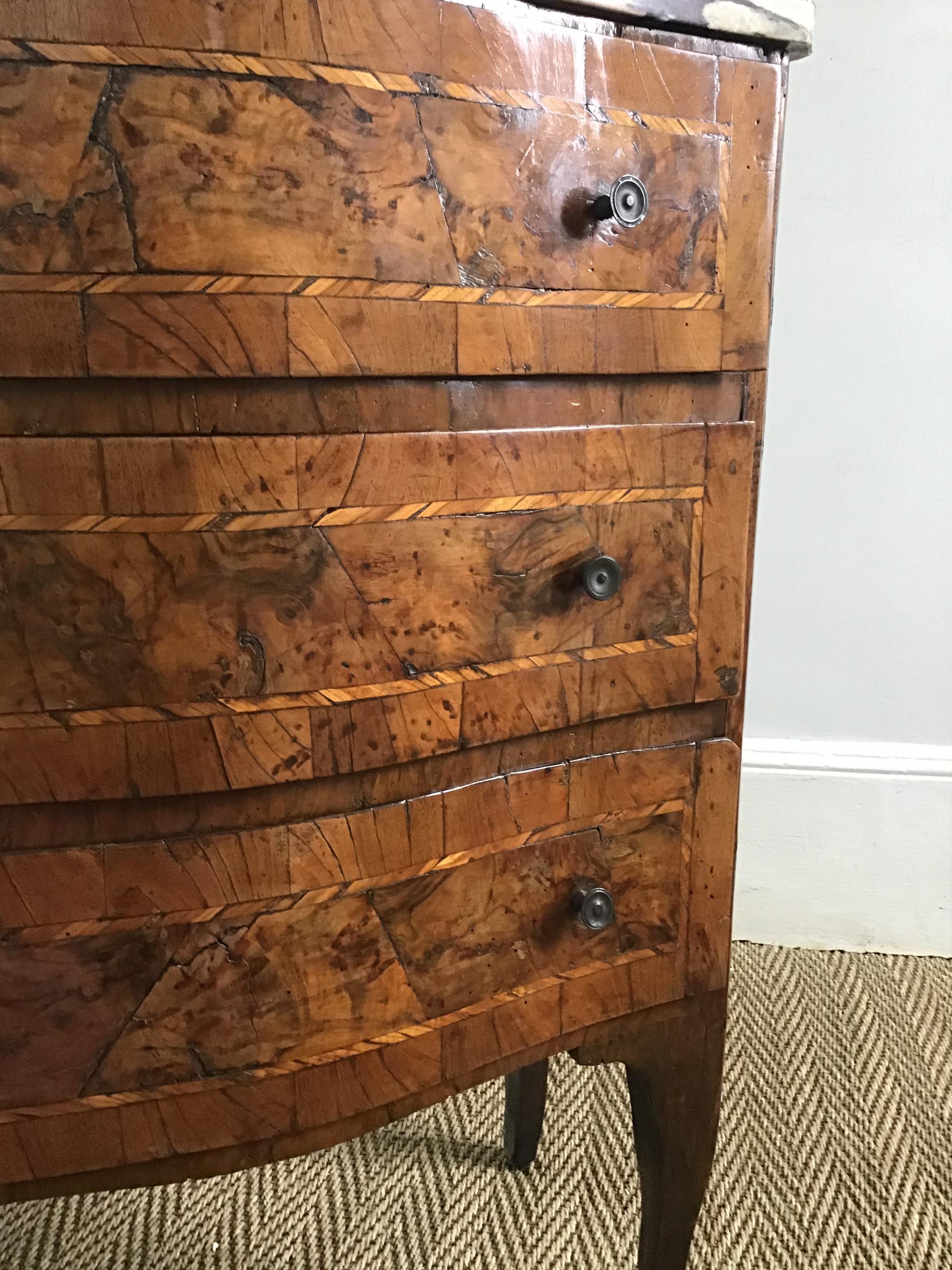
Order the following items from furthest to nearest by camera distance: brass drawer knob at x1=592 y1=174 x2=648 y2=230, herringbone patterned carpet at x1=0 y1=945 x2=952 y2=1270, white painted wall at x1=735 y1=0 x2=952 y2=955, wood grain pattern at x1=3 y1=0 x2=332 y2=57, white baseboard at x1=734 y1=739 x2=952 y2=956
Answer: white baseboard at x1=734 y1=739 x2=952 y2=956
white painted wall at x1=735 y1=0 x2=952 y2=955
herringbone patterned carpet at x1=0 y1=945 x2=952 y2=1270
brass drawer knob at x1=592 y1=174 x2=648 y2=230
wood grain pattern at x1=3 y1=0 x2=332 y2=57

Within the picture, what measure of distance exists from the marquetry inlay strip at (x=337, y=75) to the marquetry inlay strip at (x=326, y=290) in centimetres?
10

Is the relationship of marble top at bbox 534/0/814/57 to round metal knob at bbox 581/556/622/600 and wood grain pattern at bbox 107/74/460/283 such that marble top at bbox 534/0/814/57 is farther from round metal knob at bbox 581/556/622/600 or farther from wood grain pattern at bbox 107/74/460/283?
round metal knob at bbox 581/556/622/600

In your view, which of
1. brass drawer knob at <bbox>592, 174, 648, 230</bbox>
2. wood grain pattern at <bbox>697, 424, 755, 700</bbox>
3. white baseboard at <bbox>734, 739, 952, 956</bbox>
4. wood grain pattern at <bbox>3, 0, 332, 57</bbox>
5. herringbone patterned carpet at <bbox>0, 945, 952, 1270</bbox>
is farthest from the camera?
white baseboard at <bbox>734, 739, 952, 956</bbox>

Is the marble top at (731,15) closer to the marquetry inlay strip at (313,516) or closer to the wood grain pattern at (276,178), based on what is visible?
the wood grain pattern at (276,178)

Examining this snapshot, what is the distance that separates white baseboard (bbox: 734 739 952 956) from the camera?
1468mm

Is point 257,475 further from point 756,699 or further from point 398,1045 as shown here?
point 756,699

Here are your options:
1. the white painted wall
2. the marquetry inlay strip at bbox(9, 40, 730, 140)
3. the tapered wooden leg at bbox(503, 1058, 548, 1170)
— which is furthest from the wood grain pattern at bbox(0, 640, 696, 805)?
the white painted wall

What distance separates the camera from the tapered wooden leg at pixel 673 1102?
0.76m

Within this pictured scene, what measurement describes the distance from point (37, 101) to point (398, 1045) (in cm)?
57

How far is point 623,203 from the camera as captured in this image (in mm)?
580

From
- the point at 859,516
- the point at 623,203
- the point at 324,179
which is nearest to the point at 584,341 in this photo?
the point at 623,203

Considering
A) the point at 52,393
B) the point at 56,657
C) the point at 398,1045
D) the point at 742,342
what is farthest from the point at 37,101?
the point at 398,1045

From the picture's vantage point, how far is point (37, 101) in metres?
0.48

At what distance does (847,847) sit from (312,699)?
114 centimetres
